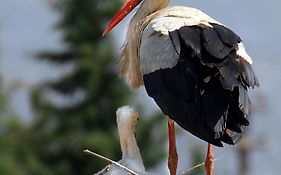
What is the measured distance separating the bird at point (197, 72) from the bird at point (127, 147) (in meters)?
0.37

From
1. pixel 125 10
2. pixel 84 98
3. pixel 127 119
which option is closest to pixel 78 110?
pixel 84 98

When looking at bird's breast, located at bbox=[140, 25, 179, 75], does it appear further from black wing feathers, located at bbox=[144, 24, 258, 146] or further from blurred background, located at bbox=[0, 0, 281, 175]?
blurred background, located at bbox=[0, 0, 281, 175]

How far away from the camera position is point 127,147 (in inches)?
227

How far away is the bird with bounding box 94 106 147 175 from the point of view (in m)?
5.69

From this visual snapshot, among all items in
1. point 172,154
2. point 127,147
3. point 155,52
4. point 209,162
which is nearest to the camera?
point 127,147

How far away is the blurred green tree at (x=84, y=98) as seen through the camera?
21.9 metres

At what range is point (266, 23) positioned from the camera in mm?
112500

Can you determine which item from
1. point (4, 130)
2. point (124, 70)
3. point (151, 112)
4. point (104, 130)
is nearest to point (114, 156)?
point (104, 130)

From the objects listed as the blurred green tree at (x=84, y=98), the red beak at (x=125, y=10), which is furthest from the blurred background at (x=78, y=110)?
the red beak at (x=125, y=10)

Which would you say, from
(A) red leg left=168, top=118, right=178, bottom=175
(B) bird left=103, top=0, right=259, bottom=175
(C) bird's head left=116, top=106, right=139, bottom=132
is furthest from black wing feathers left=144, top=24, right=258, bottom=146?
(A) red leg left=168, top=118, right=178, bottom=175

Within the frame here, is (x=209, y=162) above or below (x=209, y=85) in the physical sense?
below

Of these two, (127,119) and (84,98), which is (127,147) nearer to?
(127,119)

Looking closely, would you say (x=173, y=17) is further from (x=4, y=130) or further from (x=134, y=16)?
(x=4, y=130)

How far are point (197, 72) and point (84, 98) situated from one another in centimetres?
1683
